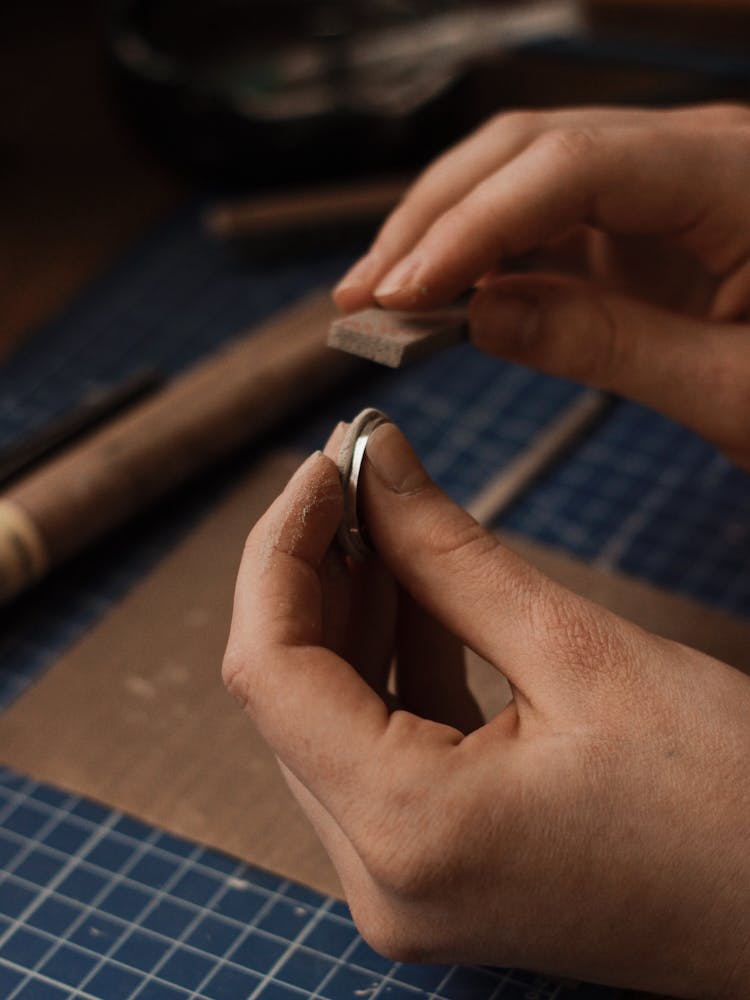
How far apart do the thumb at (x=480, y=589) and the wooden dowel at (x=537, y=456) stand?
14.7 inches

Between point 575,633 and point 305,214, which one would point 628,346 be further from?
point 305,214

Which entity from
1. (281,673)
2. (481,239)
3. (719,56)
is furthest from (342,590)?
(719,56)

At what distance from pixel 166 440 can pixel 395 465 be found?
1.46 ft

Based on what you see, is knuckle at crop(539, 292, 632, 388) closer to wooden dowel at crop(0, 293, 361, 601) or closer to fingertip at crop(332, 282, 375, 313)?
fingertip at crop(332, 282, 375, 313)

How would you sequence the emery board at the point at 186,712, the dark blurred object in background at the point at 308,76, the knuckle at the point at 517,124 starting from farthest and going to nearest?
1. the dark blurred object in background at the point at 308,76
2. the knuckle at the point at 517,124
3. the emery board at the point at 186,712

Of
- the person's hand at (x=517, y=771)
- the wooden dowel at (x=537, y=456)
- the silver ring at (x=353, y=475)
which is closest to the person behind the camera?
the person's hand at (x=517, y=771)

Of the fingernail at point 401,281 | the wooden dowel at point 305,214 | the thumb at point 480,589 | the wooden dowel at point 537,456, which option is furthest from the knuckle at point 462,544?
the wooden dowel at point 305,214

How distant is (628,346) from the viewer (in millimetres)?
853

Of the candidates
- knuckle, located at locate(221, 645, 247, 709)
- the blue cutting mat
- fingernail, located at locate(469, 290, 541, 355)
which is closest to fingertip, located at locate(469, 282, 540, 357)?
fingernail, located at locate(469, 290, 541, 355)

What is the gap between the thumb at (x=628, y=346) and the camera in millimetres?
845

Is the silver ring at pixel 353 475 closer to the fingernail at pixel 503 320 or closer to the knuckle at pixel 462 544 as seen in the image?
the knuckle at pixel 462 544

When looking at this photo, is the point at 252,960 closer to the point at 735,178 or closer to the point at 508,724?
the point at 508,724


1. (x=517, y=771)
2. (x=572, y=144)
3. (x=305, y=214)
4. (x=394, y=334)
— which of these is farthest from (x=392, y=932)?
(x=305, y=214)

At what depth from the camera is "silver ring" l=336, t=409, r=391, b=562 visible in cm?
65
